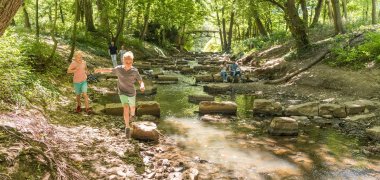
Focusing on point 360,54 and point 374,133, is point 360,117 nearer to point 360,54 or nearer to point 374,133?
point 374,133

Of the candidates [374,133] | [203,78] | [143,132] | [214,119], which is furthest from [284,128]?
[203,78]

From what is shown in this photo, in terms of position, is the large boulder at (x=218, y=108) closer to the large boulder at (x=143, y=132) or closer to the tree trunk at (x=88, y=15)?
the large boulder at (x=143, y=132)

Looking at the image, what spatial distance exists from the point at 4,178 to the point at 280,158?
479 centimetres

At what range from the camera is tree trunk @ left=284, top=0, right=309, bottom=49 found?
16.9 m

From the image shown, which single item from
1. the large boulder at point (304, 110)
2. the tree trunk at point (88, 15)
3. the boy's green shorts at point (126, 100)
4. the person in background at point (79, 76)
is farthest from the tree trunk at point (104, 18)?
the boy's green shorts at point (126, 100)

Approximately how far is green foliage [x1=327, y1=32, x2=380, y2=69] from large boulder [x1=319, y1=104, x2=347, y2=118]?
403 cm

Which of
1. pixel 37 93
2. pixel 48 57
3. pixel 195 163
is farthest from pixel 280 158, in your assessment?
pixel 48 57

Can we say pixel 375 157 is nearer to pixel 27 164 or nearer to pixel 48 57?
pixel 27 164

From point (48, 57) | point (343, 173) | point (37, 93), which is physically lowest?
point (343, 173)

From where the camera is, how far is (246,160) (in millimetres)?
6473

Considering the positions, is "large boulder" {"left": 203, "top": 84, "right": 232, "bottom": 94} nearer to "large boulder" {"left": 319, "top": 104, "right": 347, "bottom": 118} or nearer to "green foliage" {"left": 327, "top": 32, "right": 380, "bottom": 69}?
"green foliage" {"left": 327, "top": 32, "right": 380, "bottom": 69}

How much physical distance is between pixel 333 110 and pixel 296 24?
826 cm

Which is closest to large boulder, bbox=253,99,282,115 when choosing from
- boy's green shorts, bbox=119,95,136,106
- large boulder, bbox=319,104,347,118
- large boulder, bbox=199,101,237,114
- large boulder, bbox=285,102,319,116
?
large boulder, bbox=285,102,319,116

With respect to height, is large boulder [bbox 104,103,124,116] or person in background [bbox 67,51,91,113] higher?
person in background [bbox 67,51,91,113]
